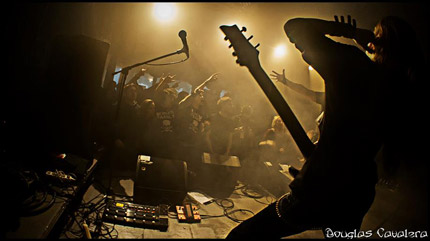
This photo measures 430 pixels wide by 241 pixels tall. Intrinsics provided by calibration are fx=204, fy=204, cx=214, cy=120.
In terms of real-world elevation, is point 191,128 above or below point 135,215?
above

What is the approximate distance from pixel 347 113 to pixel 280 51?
6364 millimetres

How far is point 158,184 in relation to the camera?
114 inches

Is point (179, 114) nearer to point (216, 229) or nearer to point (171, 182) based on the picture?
point (171, 182)

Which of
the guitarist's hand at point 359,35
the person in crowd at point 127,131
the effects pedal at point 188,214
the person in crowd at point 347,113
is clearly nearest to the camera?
the person in crowd at point 347,113

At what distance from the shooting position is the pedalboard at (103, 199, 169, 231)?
7.97 ft

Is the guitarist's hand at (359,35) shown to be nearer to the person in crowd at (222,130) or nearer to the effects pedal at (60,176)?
the effects pedal at (60,176)

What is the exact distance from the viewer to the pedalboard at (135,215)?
2.43m

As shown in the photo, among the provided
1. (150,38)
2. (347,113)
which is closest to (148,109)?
(347,113)

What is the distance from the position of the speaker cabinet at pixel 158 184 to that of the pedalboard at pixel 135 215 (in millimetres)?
199

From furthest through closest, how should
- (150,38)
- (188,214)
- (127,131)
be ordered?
(150,38) → (127,131) → (188,214)

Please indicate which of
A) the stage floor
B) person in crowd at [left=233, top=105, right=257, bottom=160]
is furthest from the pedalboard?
person in crowd at [left=233, top=105, right=257, bottom=160]

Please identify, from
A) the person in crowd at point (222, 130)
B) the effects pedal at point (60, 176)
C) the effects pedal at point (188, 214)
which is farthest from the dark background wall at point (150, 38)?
the effects pedal at point (188, 214)

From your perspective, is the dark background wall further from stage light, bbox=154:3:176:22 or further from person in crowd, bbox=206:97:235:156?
person in crowd, bbox=206:97:235:156

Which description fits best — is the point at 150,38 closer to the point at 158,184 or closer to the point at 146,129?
the point at 146,129
